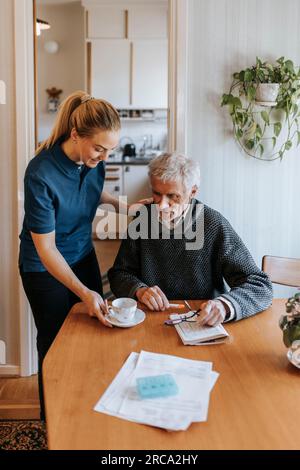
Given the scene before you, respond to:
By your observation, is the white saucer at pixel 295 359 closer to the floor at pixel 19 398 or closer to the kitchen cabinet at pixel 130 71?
the floor at pixel 19 398

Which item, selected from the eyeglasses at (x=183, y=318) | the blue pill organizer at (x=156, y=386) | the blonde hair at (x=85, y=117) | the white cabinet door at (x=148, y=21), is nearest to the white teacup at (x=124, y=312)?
the eyeglasses at (x=183, y=318)

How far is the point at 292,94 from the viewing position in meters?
2.39

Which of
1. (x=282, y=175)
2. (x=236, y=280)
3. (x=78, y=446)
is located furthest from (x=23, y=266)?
(x=282, y=175)

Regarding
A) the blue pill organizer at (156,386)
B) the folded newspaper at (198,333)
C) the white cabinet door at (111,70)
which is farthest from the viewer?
the white cabinet door at (111,70)

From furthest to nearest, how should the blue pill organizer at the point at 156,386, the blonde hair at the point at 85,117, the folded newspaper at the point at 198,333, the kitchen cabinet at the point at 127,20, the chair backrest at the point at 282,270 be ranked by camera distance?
1. the kitchen cabinet at the point at 127,20
2. the chair backrest at the point at 282,270
3. the blonde hair at the point at 85,117
4. the folded newspaper at the point at 198,333
5. the blue pill organizer at the point at 156,386

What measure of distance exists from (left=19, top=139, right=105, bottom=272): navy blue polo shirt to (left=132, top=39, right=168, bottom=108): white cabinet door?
4170 millimetres

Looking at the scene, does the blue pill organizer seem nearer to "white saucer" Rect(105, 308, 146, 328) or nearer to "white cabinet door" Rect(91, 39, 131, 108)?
"white saucer" Rect(105, 308, 146, 328)

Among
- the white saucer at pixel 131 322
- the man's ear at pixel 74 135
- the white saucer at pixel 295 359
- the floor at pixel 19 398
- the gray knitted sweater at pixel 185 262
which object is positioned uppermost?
the man's ear at pixel 74 135

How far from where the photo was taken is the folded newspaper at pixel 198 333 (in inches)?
56.9

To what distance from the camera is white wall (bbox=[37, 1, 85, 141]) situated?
6.18 metres

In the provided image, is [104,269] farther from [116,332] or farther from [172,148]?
[116,332]

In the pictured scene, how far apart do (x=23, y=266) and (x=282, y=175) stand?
138cm

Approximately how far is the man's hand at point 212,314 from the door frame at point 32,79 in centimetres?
115

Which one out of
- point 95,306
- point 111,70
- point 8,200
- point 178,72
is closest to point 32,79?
point 8,200
